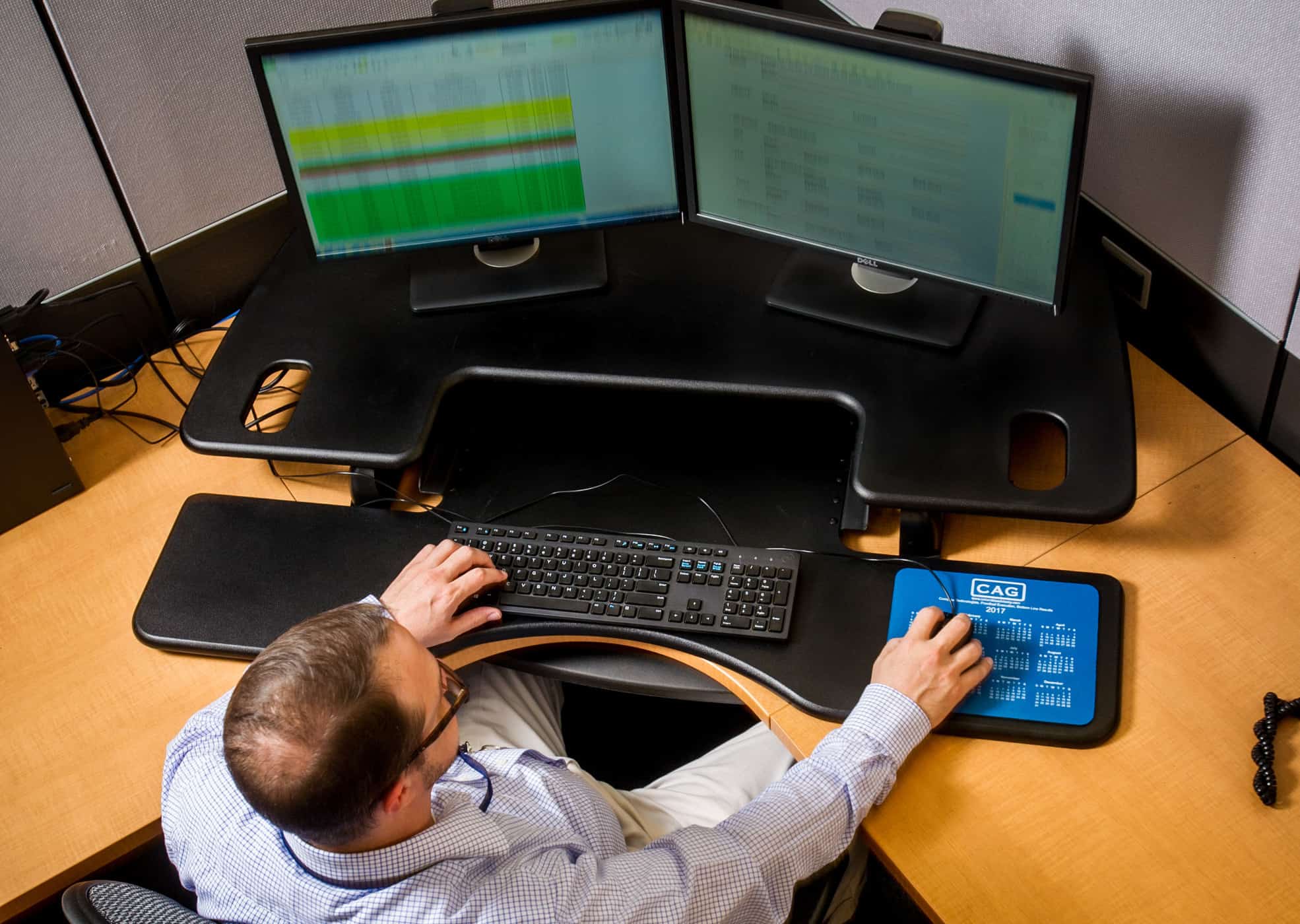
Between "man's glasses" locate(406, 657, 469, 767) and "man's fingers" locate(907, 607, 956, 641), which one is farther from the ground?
"man's glasses" locate(406, 657, 469, 767)

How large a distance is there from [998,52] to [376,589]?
0.95 m

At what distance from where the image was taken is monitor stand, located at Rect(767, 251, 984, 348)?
4.51 ft

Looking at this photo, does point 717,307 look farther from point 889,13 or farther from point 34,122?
point 34,122

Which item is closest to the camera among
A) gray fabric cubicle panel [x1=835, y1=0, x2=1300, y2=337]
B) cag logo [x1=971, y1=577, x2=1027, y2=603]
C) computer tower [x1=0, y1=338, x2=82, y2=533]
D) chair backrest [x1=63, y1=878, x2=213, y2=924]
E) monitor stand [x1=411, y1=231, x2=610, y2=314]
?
chair backrest [x1=63, y1=878, x2=213, y2=924]

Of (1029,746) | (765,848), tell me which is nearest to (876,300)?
(1029,746)

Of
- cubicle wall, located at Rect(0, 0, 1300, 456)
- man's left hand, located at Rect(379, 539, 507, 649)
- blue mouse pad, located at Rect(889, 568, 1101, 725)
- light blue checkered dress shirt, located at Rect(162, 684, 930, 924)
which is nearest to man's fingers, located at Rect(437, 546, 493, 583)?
man's left hand, located at Rect(379, 539, 507, 649)

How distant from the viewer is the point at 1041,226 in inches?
48.3

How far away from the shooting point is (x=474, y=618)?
129cm

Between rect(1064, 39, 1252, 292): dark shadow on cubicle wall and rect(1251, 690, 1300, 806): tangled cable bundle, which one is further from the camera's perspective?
rect(1064, 39, 1252, 292): dark shadow on cubicle wall

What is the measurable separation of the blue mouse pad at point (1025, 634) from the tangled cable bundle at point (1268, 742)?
5.7 inches

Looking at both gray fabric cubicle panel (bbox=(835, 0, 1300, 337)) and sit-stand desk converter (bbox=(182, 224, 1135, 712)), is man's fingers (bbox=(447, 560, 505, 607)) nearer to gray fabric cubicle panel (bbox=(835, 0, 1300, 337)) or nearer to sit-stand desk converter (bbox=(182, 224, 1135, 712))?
sit-stand desk converter (bbox=(182, 224, 1135, 712))

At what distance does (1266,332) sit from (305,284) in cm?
113

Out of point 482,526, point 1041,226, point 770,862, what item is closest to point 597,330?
point 482,526

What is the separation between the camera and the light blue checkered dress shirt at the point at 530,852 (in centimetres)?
101
